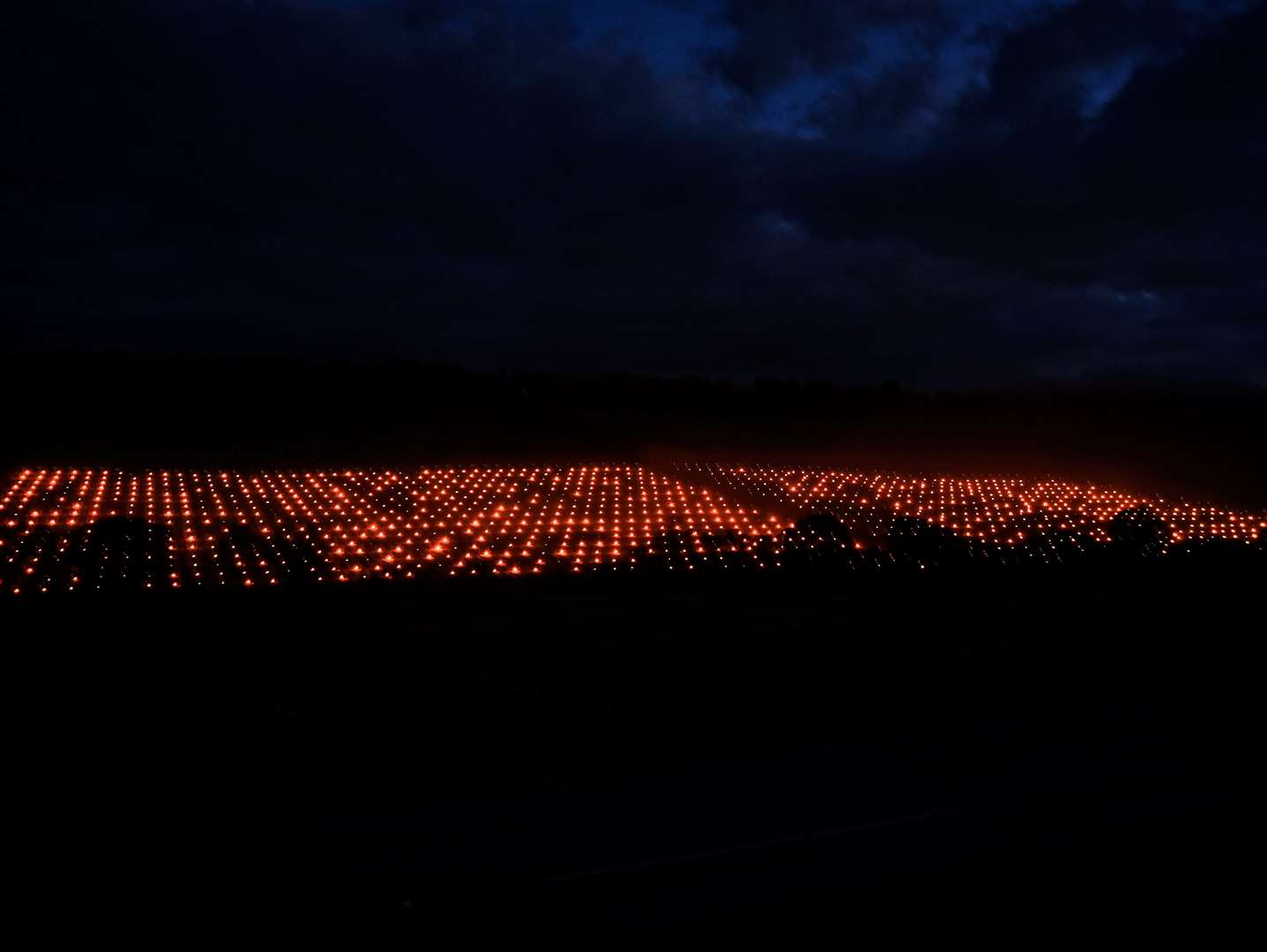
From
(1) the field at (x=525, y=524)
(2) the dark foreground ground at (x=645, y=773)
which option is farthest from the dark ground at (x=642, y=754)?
(1) the field at (x=525, y=524)

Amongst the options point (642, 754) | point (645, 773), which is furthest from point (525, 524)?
point (645, 773)

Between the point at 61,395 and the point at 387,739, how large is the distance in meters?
24.7

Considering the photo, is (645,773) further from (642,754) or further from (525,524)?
(525,524)

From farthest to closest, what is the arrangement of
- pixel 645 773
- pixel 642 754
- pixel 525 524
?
pixel 525 524
pixel 642 754
pixel 645 773

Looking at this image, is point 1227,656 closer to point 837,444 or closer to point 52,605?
point 52,605

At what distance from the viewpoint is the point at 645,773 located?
13.3ft

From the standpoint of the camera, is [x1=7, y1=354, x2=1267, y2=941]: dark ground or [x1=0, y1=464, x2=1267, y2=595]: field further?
[x1=0, y1=464, x2=1267, y2=595]: field

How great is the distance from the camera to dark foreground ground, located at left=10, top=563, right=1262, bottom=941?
2.98 metres

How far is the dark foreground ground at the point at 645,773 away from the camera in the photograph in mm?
2980

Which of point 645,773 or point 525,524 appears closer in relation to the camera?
point 645,773

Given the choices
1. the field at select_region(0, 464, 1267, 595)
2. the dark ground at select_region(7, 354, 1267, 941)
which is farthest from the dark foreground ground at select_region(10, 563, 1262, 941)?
the field at select_region(0, 464, 1267, 595)

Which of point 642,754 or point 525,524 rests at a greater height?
point 525,524

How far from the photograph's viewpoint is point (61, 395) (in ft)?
81.7

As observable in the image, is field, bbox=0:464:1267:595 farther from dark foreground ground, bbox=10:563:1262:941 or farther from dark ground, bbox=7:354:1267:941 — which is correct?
dark foreground ground, bbox=10:563:1262:941
